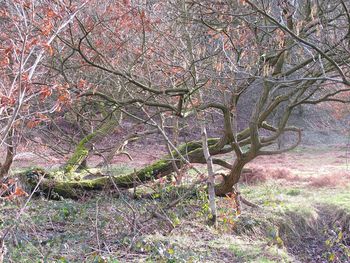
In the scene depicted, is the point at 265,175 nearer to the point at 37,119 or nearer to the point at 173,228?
the point at 173,228

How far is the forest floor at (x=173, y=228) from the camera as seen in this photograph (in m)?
5.80

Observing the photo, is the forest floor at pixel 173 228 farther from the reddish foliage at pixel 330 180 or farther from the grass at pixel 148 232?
the reddish foliage at pixel 330 180

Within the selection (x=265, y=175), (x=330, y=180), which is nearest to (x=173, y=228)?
(x=265, y=175)

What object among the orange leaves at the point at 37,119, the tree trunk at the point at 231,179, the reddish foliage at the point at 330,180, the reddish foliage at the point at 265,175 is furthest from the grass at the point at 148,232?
the reddish foliage at the point at 265,175

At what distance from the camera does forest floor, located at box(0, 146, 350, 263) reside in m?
5.80

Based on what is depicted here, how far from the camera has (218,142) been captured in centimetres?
885

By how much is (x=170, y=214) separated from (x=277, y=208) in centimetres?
237

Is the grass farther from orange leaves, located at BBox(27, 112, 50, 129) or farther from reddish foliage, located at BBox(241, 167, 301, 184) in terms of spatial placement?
reddish foliage, located at BBox(241, 167, 301, 184)

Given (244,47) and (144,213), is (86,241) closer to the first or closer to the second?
(144,213)

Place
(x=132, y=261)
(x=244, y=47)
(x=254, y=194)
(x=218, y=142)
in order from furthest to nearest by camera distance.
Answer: (x=254, y=194) < (x=218, y=142) < (x=244, y=47) < (x=132, y=261)

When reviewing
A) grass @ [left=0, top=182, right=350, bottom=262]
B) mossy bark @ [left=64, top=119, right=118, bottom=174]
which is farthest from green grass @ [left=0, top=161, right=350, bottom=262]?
mossy bark @ [left=64, top=119, right=118, bottom=174]

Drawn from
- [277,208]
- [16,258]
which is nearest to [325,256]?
[277,208]

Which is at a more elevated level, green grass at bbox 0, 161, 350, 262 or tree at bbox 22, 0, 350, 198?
tree at bbox 22, 0, 350, 198

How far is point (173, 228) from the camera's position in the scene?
7.07 metres
